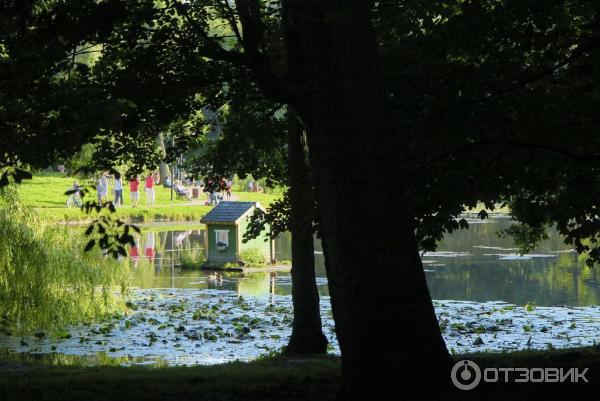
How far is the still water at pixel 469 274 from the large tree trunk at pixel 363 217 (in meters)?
19.5

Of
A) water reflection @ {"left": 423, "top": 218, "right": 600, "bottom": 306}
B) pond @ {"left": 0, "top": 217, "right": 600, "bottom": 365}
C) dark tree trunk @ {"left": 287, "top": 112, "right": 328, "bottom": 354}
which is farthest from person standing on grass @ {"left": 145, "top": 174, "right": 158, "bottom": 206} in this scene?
dark tree trunk @ {"left": 287, "top": 112, "right": 328, "bottom": 354}

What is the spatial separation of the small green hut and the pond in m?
1.48

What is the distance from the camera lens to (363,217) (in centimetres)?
798

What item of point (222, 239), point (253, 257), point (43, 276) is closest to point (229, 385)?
point (43, 276)

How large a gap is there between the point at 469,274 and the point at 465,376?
2668 cm

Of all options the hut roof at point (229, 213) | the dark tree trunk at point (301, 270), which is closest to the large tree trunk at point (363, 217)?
the dark tree trunk at point (301, 270)

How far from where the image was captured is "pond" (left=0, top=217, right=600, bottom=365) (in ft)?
58.7

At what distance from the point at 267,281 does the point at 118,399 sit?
23.7 m

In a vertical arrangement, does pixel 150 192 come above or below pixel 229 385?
above

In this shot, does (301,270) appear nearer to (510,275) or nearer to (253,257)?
(510,275)

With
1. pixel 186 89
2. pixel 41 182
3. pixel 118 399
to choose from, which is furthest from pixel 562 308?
pixel 41 182

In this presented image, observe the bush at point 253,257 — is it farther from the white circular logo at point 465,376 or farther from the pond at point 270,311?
the white circular logo at point 465,376

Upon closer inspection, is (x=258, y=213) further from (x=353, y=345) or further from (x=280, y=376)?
(x=353, y=345)

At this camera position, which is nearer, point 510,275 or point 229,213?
point 510,275
